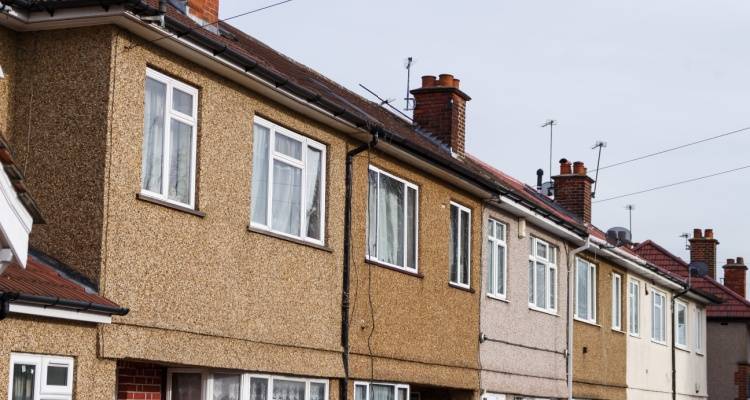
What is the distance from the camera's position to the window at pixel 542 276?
78.4 feet

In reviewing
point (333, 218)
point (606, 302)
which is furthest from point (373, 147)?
point (606, 302)

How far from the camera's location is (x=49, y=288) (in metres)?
11.0

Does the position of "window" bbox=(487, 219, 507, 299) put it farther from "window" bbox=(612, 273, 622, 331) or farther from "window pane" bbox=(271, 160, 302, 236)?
"window" bbox=(612, 273, 622, 331)

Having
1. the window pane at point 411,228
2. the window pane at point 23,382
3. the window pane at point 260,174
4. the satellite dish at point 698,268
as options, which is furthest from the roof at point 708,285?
the window pane at point 23,382

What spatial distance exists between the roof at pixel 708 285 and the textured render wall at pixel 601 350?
12.8 metres

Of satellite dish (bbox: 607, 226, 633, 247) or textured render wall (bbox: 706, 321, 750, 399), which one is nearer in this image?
satellite dish (bbox: 607, 226, 633, 247)

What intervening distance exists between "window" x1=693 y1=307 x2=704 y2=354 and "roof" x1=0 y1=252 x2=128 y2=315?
28.2m

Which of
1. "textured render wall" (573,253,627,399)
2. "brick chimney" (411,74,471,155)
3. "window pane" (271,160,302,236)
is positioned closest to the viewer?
"window pane" (271,160,302,236)

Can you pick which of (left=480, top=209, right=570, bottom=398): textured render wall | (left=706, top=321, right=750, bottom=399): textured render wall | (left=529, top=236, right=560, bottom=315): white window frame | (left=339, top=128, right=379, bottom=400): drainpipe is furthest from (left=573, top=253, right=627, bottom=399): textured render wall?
(left=706, top=321, right=750, bottom=399): textured render wall

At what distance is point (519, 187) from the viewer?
2938 cm

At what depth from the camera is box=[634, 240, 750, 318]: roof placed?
136ft

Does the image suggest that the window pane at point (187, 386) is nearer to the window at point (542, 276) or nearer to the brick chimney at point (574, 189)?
the window at point (542, 276)

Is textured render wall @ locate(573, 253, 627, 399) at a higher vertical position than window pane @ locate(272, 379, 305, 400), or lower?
higher

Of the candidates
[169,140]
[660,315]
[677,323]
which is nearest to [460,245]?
[169,140]
